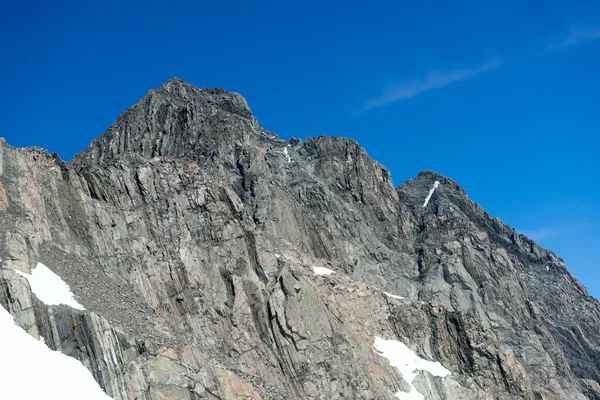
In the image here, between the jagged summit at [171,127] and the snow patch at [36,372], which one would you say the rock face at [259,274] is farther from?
the snow patch at [36,372]

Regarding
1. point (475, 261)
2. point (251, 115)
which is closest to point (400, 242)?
point (475, 261)

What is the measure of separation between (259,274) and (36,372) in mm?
35247

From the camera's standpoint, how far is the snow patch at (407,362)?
3219 inches

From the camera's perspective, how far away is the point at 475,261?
11744 cm

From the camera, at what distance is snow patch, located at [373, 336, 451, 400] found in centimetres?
8175

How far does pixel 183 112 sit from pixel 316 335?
62.3 meters

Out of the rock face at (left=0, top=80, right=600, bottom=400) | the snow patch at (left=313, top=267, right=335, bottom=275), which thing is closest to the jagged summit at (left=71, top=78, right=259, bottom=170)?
the rock face at (left=0, top=80, right=600, bottom=400)

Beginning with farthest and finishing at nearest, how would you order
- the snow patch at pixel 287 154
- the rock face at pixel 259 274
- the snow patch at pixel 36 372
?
the snow patch at pixel 287 154
the rock face at pixel 259 274
the snow patch at pixel 36 372

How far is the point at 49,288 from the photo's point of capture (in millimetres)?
51344

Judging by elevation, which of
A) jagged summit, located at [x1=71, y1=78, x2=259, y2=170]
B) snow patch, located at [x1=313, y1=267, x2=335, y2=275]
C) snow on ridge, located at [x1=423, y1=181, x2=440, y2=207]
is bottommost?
snow patch, located at [x1=313, y1=267, x2=335, y2=275]

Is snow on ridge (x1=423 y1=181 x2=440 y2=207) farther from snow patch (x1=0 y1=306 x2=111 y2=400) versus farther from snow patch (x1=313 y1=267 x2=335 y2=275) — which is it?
snow patch (x1=0 y1=306 x2=111 y2=400)

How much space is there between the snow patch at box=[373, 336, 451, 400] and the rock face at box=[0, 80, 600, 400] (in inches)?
38.4

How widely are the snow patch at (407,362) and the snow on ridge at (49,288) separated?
40.9 m

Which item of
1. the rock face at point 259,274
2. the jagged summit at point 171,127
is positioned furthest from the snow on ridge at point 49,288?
the jagged summit at point 171,127
